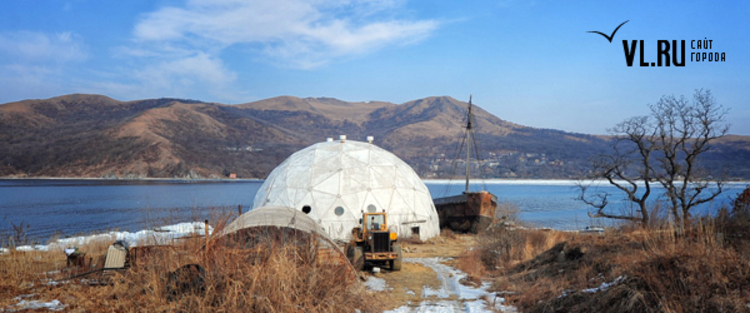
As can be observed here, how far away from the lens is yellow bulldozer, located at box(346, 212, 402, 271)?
15.0 metres

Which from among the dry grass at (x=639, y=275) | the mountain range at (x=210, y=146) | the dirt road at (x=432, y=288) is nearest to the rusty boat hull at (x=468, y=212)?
the dirt road at (x=432, y=288)

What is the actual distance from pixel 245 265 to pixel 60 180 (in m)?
124

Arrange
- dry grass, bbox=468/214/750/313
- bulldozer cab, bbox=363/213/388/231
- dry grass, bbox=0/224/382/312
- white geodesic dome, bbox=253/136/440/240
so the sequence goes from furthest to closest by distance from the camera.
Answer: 1. white geodesic dome, bbox=253/136/440/240
2. bulldozer cab, bbox=363/213/388/231
3. dry grass, bbox=0/224/382/312
4. dry grass, bbox=468/214/750/313

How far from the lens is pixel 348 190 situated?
936 inches

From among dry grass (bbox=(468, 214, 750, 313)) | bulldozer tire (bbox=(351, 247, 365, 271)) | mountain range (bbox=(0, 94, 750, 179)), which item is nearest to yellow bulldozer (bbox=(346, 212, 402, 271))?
bulldozer tire (bbox=(351, 247, 365, 271))

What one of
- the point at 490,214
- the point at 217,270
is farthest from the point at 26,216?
the point at 217,270

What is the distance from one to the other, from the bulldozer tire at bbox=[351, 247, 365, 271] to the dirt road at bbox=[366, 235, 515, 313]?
0.44 metres

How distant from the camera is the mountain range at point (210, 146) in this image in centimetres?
11675

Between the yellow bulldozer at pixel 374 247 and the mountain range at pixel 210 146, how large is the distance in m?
84.4

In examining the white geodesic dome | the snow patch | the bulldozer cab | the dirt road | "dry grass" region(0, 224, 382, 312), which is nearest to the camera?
"dry grass" region(0, 224, 382, 312)

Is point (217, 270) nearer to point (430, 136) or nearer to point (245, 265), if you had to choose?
point (245, 265)

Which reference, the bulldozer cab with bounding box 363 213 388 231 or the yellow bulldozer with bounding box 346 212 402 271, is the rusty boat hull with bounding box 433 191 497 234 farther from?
the yellow bulldozer with bounding box 346 212 402 271

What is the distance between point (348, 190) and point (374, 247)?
8.62 meters

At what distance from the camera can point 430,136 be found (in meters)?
171
